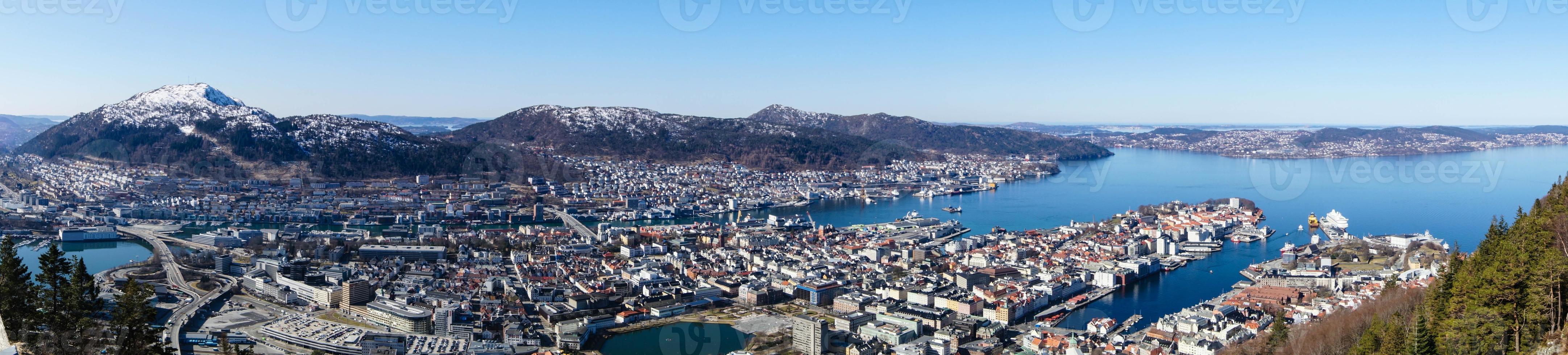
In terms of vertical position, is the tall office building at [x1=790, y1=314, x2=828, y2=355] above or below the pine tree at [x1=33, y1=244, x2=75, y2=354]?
below

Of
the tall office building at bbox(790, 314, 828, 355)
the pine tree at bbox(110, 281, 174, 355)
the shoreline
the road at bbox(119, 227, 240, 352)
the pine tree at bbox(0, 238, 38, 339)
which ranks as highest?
the pine tree at bbox(0, 238, 38, 339)

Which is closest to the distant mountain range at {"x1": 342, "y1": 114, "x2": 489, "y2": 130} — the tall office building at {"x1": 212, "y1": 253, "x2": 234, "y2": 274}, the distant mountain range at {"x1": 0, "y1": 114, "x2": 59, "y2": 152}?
the distant mountain range at {"x1": 0, "y1": 114, "x2": 59, "y2": 152}

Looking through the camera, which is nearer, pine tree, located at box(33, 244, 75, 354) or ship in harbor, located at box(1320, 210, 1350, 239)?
A: pine tree, located at box(33, 244, 75, 354)

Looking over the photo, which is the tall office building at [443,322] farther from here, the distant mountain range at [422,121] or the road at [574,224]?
the distant mountain range at [422,121]

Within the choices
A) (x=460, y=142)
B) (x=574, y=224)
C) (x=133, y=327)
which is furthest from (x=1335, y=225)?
(x=460, y=142)


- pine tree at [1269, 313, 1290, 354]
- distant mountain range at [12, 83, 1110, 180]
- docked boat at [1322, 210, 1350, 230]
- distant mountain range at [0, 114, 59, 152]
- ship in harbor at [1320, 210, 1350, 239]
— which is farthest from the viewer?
distant mountain range at [0, 114, 59, 152]

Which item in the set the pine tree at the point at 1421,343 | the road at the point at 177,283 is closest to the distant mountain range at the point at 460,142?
the road at the point at 177,283

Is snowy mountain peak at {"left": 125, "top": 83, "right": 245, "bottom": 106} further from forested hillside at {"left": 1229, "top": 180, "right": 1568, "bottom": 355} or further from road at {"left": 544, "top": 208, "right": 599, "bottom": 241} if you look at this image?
forested hillside at {"left": 1229, "top": 180, "right": 1568, "bottom": 355}
